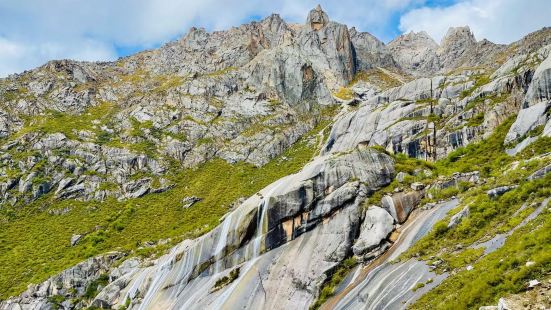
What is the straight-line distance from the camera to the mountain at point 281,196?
3340cm

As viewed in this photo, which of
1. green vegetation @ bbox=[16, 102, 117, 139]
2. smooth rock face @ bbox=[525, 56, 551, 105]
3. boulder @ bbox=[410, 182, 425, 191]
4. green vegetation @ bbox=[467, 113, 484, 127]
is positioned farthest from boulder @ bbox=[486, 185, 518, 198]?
green vegetation @ bbox=[16, 102, 117, 139]

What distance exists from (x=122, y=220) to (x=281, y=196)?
84.2m

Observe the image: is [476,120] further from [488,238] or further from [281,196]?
[488,238]

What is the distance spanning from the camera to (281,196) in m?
49.0

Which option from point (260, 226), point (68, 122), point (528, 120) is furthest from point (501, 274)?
point (68, 122)

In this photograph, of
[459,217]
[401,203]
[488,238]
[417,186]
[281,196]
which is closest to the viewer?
[488,238]

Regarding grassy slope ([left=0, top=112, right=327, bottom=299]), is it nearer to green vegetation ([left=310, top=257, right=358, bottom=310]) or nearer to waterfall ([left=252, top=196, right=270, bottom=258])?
waterfall ([left=252, top=196, right=270, bottom=258])

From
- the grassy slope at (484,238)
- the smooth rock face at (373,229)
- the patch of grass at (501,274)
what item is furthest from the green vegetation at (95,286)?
the patch of grass at (501,274)

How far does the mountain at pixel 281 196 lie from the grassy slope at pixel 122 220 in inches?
23.5

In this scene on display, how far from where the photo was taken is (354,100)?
190 m

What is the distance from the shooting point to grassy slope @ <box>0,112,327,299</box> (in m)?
100

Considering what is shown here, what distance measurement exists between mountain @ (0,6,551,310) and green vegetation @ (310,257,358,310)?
18 centimetres

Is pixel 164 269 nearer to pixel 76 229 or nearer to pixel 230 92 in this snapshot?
pixel 76 229

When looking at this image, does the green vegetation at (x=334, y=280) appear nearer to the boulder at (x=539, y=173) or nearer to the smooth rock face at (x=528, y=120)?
the boulder at (x=539, y=173)
